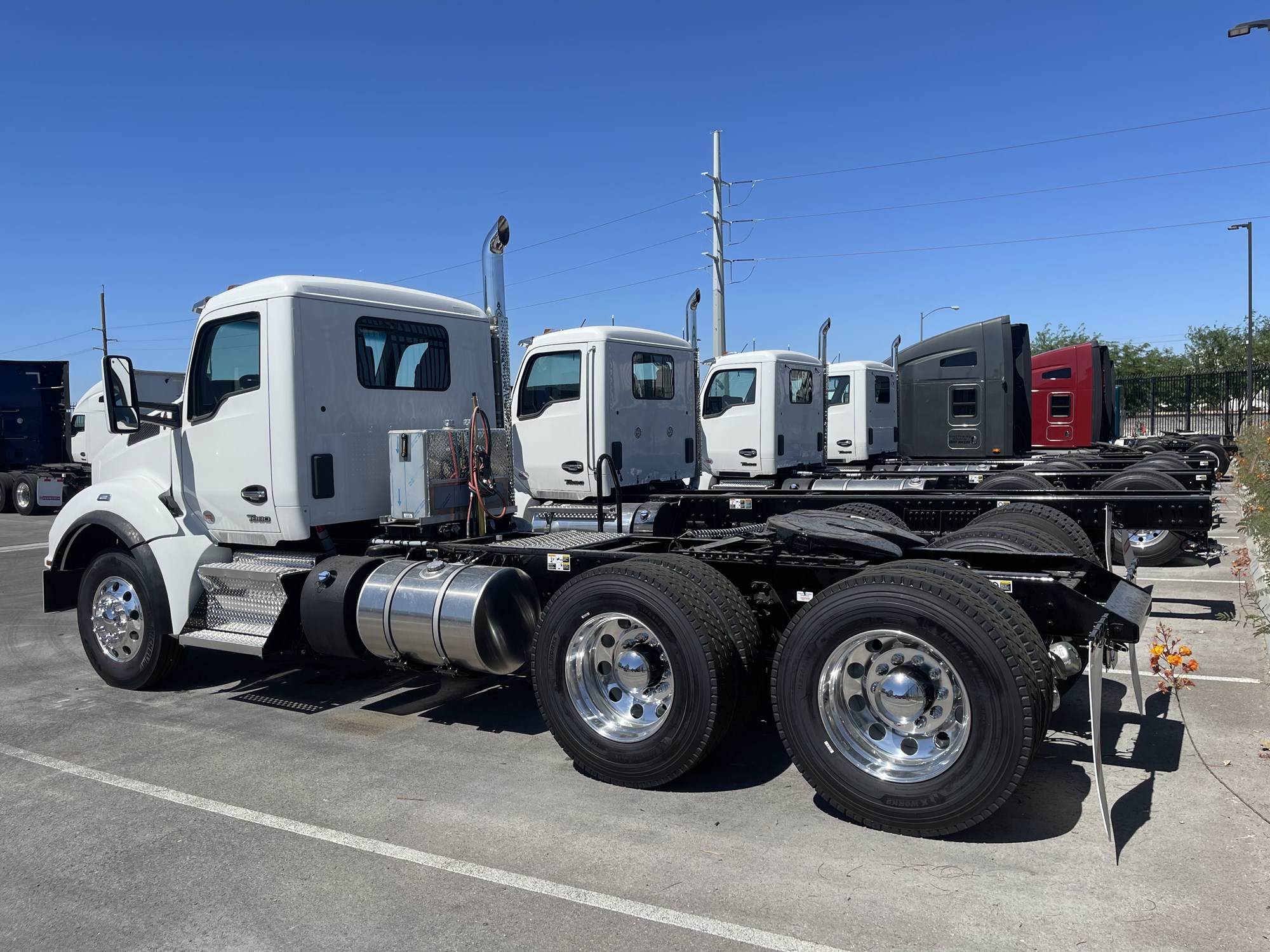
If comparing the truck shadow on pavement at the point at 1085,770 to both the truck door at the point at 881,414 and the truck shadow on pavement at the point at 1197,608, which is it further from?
the truck door at the point at 881,414

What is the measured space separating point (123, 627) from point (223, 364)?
2.10 meters

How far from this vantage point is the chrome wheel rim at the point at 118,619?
6.95 m

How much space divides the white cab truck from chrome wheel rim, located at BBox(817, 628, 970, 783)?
0.01 m

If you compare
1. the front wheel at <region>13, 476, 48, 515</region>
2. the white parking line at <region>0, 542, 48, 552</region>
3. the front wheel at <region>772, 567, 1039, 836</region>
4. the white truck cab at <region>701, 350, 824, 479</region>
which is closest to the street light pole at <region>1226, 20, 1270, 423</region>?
the white truck cab at <region>701, 350, 824, 479</region>

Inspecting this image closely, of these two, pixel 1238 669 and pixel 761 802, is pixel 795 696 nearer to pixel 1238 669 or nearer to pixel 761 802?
pixel 761 802

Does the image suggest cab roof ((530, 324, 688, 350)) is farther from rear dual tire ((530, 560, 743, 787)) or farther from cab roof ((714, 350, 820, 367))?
rear dual tire ((530, 560, 743, 787))

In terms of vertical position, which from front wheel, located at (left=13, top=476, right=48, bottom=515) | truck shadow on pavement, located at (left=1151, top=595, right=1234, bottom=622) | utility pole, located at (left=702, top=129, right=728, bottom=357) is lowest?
truck shadow on pavement, located at (left=1151, top=595, right=1234, bottom=622)

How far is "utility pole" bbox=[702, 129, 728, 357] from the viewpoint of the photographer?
92.0 feet

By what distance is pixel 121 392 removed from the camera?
22.5 ft

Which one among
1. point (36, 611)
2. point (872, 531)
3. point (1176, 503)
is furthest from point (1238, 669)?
point (36, 611)

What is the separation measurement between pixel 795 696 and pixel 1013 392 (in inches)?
506

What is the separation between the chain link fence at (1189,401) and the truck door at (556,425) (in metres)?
24.0

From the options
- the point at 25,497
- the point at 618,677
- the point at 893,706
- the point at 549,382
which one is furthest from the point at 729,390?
the point at 25,497

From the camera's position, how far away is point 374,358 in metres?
6.94
